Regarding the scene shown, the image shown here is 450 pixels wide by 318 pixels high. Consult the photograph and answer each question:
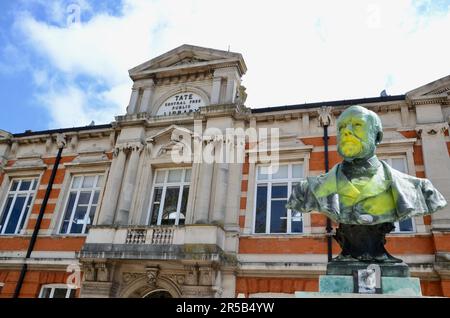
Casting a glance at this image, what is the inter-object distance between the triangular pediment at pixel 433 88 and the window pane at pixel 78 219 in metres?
11.7

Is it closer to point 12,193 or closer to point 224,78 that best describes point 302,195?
point 224,78

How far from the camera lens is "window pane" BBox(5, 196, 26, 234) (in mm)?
14789

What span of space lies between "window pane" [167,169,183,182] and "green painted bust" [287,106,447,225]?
896cm

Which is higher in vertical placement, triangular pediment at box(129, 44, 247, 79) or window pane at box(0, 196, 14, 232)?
triangular pediment at box(129, 44, 247, 79)

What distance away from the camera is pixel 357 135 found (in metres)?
4.56

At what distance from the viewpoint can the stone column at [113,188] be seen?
41.4ft

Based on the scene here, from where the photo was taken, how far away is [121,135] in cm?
1427

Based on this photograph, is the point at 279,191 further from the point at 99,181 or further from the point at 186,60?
the point at 99,181

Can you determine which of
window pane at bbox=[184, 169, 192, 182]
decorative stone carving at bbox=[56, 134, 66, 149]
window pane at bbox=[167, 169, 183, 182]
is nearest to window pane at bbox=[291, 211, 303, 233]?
window pane at bbox=[184, 169, 192, 182]

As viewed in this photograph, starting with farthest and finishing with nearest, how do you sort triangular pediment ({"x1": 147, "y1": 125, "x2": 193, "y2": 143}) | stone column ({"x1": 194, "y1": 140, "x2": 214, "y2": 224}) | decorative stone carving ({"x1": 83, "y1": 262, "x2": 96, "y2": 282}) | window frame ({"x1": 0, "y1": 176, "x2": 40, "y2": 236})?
1. window frame ({"x1": 0, "y1": 176, "x2": 40, "y2": 236})
2. triangular pediment ({"x1": 147, "y1": 125, "x2": 193, "y2": 143})
3. stone column ({"x1": 194, "y1": 140, "x2": 214, "y2": 224})
4. decorative stone carving ({"x1": 83, "y1": 262, "x2": 96, "y2": 282})

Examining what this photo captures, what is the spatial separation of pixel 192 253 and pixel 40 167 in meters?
8.24

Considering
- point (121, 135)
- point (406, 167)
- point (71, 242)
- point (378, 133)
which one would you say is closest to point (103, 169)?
point (121, 135)
